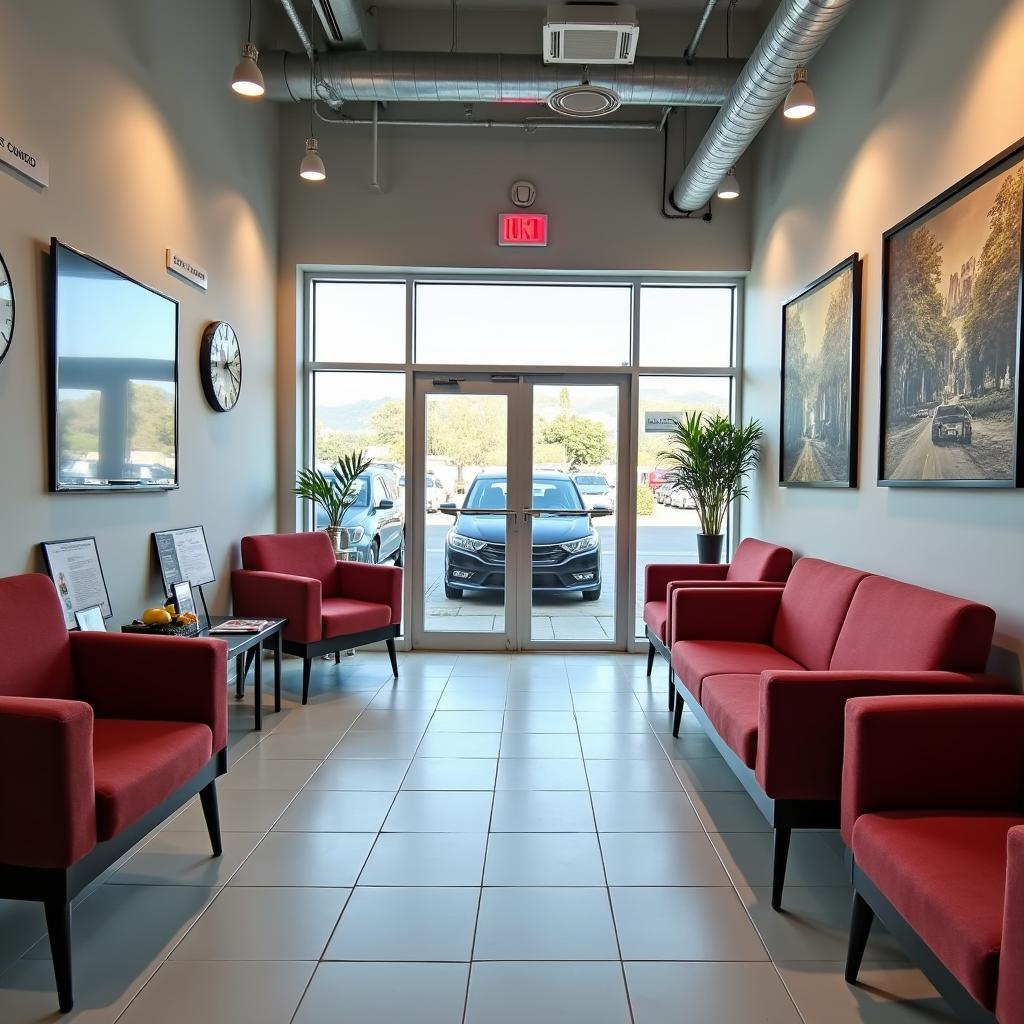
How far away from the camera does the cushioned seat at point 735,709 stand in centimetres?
272

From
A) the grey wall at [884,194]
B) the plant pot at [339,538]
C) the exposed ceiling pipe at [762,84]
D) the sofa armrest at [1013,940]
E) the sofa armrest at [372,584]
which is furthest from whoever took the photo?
the plant pot at [339,538]

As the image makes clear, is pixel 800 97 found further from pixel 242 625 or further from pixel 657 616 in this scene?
pixel 242 625

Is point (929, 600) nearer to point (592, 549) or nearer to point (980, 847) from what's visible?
point (980, 847)

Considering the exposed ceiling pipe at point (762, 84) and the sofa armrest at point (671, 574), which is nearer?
the exposed ceiling pipe at point (762, 84)

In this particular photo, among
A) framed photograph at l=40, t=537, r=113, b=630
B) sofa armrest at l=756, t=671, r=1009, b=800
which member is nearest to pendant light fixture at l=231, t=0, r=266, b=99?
framed photograph at l=40, t=537, r=113, b=630

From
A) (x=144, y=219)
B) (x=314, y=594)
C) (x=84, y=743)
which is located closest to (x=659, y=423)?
(x=314, y=594)

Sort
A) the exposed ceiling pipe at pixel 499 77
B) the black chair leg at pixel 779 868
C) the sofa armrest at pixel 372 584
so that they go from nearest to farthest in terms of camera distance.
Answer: the black chair leg at pixel 779 868, the exposed ceiling pipe at pixel 499 77, the sofa armrest at pixel 372 584

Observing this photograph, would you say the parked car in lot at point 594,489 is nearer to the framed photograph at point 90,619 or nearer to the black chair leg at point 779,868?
the framed photograph at point 90,619

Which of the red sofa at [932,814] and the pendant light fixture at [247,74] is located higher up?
the pendant light fixture at [247,74]

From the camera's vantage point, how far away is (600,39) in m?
4.21

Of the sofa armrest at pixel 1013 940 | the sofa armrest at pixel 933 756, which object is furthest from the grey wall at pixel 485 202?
the sofa armrest at pixel 1013 940

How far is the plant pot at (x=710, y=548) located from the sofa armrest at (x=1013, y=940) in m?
4.33

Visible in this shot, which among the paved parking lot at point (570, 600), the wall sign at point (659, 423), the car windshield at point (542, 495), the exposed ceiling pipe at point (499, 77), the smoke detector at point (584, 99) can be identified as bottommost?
the paved parking lot at point (570, 600)

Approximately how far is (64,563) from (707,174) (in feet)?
14.9
